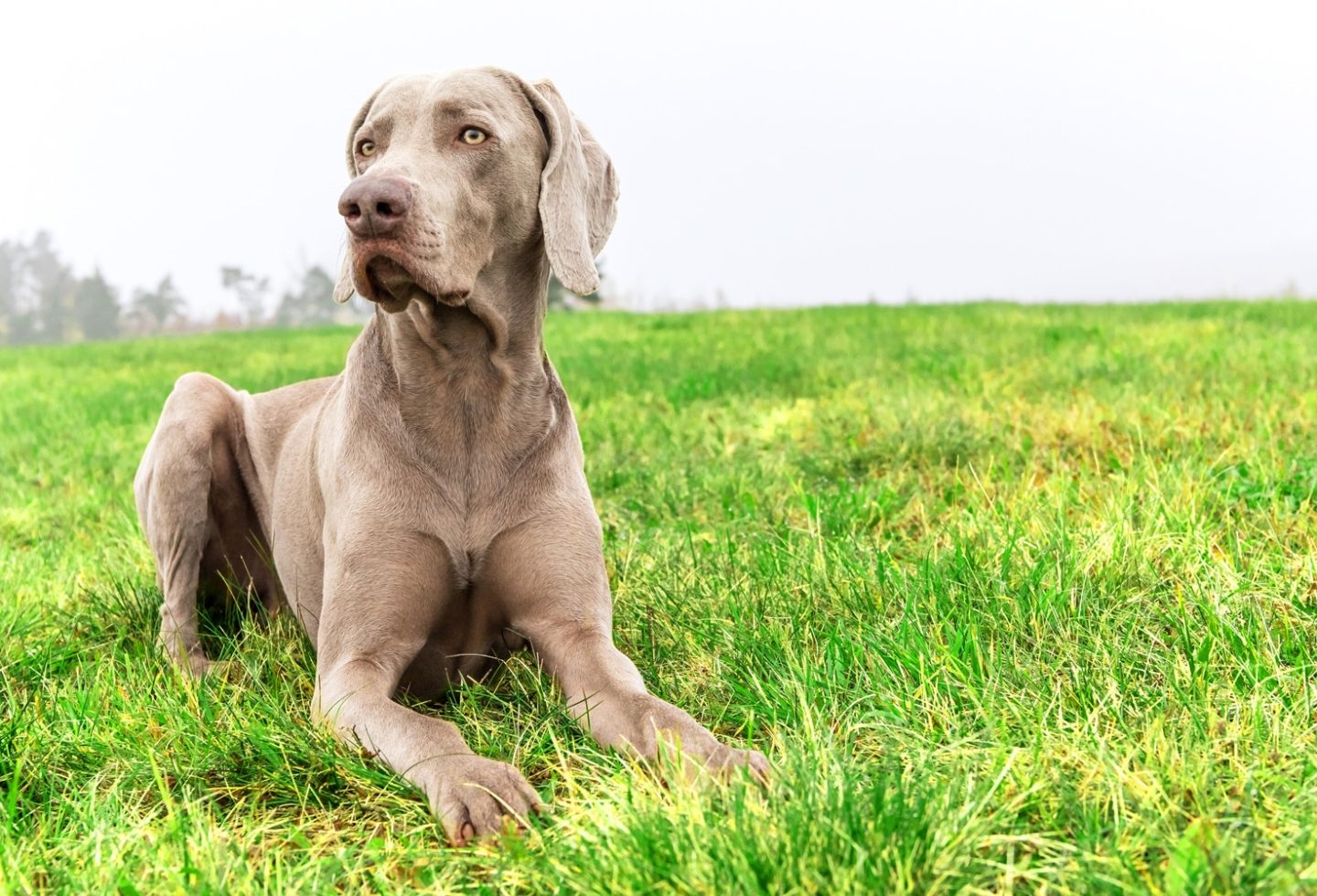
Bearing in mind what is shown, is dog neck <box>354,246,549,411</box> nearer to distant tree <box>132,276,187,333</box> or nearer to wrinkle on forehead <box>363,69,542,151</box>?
wrinkle on forehead <box>363,69,542,151</box>

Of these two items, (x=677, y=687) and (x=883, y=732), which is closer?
(x=883, y=732)

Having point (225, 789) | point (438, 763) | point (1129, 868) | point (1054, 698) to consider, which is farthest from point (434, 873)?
point (1054, 698)

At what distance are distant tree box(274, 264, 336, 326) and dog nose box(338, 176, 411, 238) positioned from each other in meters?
34.7

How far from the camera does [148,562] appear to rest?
4082 mm

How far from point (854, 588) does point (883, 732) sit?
0.77m

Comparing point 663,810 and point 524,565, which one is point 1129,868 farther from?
point 524,565

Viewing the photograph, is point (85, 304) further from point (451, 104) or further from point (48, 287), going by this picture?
point (451, 104)

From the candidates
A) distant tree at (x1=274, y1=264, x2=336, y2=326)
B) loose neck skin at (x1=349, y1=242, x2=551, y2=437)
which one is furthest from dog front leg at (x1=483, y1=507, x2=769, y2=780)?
distant tree at (x1=274, y1=264, x2=336, y2=326)

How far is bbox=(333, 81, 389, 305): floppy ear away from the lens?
2.80 meters

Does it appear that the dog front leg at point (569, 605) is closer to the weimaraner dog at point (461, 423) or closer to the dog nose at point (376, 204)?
the weimaraner dog at point (461, 423)

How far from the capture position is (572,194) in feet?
9.29

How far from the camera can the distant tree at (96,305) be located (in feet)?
170

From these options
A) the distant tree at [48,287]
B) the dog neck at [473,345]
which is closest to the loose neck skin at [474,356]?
the dog neck at [473,345]

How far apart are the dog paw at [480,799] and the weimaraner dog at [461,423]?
323mm
